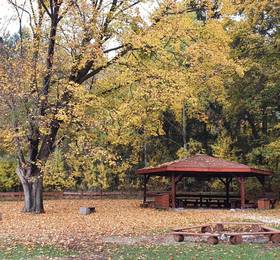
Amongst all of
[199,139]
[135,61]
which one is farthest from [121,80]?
[199,139]

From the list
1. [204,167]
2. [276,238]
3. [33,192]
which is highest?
[204,167]

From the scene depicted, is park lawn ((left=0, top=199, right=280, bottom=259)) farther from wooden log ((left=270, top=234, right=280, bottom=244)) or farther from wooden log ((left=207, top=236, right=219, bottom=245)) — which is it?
wooden log ((left=270, top=234, right=280, bottom=244))

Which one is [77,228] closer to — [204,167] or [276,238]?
[276,238]

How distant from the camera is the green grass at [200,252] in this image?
9992 mm

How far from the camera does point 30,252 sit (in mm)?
10859

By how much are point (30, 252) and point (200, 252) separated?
3751 mm

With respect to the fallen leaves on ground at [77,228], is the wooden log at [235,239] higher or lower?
higher

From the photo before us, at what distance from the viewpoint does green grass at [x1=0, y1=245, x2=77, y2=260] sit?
1034 cm

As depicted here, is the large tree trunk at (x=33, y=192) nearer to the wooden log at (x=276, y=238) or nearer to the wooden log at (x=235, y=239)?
the wooden log at (x=235, y=239)

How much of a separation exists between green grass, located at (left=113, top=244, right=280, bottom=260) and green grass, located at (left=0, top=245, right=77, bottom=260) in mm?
1298

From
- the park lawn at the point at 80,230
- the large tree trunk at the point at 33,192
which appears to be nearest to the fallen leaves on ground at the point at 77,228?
the park lawn at the point at 80,230

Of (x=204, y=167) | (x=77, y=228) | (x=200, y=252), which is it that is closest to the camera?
(x=200, y=252)

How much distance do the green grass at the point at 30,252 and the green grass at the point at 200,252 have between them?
1.30 metres

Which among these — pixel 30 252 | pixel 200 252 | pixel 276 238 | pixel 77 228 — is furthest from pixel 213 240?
pixel 77 228
